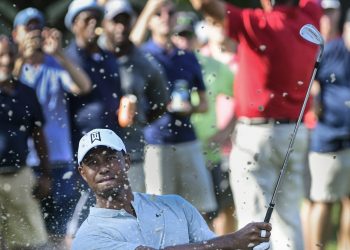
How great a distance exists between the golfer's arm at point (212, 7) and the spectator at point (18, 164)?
1.13 metres

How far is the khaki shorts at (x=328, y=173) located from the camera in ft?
23.6

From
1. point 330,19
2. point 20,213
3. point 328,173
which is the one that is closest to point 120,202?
point 20,213

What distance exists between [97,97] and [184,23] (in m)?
0.90

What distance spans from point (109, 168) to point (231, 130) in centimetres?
219

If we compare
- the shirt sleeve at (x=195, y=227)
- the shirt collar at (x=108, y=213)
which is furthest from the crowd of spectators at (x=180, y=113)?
the shirt collar at (x=108, y=213)

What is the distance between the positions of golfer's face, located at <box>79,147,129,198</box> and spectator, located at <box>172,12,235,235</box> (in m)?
2.20

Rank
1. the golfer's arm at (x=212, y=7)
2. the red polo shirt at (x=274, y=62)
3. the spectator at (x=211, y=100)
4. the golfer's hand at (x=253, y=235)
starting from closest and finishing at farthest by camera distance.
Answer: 1. the golfer's hand at (x=253, y=235)
2. the golfer's arm at (x=212, y=7)
3. the red polo shirt at (x=274, y=62)
4. the spectator at (x=211, y=100)

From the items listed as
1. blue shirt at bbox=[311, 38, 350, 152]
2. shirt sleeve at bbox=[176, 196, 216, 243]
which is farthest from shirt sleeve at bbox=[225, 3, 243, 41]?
shirt sleeve at bbox=[176, 196, 216, 243]

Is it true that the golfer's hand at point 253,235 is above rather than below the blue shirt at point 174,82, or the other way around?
below

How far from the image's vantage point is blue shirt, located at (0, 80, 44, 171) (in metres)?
6.71

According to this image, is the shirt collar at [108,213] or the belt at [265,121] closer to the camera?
the shirt collar at [108,213]

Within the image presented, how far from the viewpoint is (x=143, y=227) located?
4.76 m

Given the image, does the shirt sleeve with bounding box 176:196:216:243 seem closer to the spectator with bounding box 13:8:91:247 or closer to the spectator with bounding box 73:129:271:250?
the spectator with bounding box 73:129:271:250

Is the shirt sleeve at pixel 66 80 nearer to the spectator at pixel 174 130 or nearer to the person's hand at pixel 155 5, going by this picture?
the spectator at pixel 174 130
